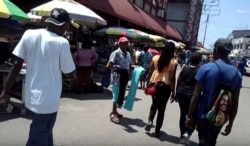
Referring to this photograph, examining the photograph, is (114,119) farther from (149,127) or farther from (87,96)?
(87,96)

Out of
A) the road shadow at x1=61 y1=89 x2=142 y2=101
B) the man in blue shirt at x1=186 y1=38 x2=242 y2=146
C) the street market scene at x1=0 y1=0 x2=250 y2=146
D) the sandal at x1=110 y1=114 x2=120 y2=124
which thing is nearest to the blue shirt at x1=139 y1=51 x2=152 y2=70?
the street market scene at x1=0 y1=0 x2=250 y2=146

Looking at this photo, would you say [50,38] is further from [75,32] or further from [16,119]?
[75,32]

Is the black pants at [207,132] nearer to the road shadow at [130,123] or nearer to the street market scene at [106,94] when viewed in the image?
the street market scene at [106,94]

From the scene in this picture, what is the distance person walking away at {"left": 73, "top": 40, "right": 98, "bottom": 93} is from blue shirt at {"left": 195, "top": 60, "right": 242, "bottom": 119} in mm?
7041

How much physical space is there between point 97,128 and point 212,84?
11.6 ft

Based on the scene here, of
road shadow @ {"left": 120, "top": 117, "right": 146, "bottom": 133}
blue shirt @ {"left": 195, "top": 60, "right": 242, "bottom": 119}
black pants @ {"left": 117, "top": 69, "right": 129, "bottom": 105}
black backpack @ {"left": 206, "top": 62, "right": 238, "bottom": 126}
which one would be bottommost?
road shadow @ {"left": 120, "top": 117, "right": 146, "bottom": 133}

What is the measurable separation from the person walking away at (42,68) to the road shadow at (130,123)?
11.4 ft

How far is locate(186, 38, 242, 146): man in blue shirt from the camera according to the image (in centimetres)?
411

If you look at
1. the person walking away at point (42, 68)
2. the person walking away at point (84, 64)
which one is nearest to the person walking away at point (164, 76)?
the person walking away at point (42, 68)

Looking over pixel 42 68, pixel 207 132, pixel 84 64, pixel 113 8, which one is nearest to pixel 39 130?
pixel 42 68

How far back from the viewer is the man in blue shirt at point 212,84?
13.5ft

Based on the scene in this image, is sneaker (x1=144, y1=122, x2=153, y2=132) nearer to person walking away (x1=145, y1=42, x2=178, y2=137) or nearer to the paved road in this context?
the paved road

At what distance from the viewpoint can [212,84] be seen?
4105 millimetres

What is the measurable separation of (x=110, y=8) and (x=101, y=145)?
12849mm
